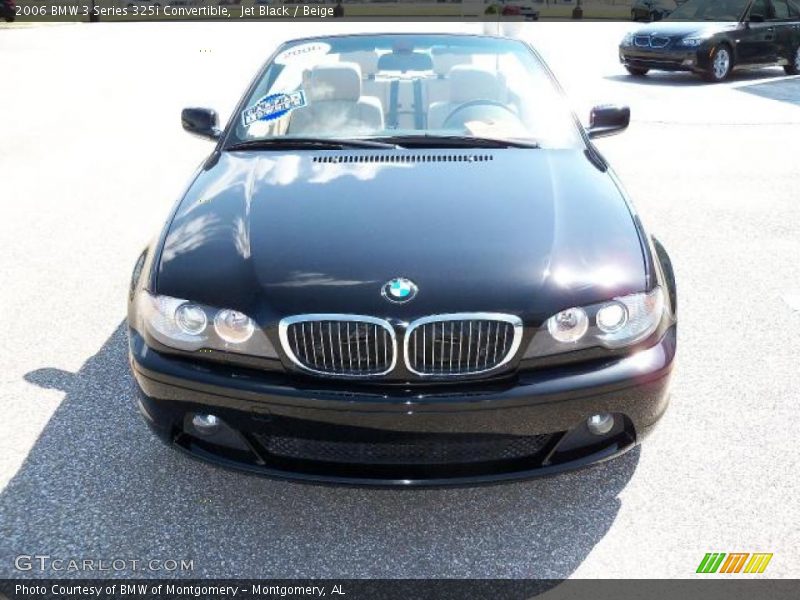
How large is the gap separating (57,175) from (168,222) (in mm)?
5577

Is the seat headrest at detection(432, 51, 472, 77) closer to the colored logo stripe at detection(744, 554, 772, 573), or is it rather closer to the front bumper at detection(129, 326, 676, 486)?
the front bumper at detection(129, 326, 676, 486)

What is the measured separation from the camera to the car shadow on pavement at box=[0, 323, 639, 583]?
272 centimetres

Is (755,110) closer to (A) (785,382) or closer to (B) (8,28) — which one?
(A) (785,382)

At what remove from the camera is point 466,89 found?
4301 mm

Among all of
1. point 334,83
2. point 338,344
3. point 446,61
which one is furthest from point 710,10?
point 338,344

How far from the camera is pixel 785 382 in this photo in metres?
3.91

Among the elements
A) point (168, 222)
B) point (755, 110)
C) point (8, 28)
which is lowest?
point (8, 28)

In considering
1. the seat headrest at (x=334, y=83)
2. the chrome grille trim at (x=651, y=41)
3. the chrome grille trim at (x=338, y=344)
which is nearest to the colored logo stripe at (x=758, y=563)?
the chrome grille trim at (x=338, y=344)

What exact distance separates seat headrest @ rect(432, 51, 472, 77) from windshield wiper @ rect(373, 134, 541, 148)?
2.16 feet

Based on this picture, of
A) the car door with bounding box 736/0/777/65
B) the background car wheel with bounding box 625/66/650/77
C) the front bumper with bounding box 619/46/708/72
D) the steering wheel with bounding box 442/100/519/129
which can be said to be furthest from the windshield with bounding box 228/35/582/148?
the car door with bounding box 736/0/777/65

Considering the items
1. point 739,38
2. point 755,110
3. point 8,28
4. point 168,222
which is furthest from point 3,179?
point 8,28

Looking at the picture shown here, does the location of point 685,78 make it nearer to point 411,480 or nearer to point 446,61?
point 446,61

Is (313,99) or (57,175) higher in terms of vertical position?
(313,99)

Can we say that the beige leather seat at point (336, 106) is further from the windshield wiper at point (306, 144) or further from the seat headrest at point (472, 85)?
the seat headrest at point (472, 85)
